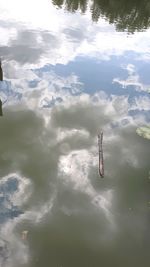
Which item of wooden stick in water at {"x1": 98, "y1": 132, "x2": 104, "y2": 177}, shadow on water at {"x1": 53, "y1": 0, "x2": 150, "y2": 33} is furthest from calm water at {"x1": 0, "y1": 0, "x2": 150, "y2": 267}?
shadow on water at {"x1": 53, "y1": 0, "x2": 150, "y2": 33}

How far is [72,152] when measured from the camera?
11.4 metres

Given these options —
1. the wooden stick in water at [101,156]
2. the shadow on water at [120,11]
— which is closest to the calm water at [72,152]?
the wooden stick in water at [101,156]

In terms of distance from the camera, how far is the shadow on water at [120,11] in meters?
29.1

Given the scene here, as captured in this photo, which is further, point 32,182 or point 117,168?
point 117,168

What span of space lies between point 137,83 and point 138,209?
950 centimetres

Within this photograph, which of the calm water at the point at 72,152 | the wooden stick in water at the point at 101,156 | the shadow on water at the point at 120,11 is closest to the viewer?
the calm water at the point at 72,152

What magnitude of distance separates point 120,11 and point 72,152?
2757cm

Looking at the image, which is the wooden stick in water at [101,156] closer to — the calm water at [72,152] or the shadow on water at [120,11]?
the calm water at [72,152]

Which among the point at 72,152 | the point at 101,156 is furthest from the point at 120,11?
the point at 101,156

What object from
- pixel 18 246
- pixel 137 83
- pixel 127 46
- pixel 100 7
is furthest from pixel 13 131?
pixel 100 7

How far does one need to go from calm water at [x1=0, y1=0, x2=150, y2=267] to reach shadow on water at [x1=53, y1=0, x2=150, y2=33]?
274 inches

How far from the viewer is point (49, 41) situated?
21797mm

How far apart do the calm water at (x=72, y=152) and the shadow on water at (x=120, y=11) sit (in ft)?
22.9

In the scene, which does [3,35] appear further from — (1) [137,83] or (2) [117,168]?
(2) [117,168]
